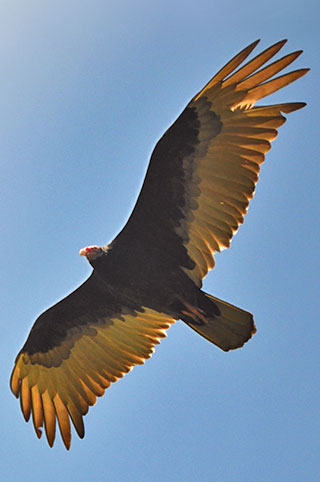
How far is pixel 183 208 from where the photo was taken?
6375 mm

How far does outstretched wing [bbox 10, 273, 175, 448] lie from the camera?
714 centimetres

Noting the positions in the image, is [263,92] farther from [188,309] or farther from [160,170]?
[188,309]

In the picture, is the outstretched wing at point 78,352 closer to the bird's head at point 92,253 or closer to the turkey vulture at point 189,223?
the turkey vulture at point 189,223

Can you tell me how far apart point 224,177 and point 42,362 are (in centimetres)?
310

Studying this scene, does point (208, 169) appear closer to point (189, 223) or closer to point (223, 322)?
point (189, 223)

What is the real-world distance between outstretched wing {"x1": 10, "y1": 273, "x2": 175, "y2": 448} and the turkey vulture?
0.05 feet

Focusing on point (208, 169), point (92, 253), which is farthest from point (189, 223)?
point (92, 253)

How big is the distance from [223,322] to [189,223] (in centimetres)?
104

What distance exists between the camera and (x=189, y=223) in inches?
252

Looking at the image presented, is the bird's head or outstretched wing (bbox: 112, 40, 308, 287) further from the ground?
outstretched wing (bbox: 112, 40, 308, 287)

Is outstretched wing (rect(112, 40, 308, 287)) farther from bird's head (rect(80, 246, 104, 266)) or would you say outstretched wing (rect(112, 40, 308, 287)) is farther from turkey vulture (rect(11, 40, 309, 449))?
bird's head (rect(80, 246, 104, 266))

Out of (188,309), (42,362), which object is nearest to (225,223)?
(188,309)

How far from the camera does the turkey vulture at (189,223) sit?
5.98m

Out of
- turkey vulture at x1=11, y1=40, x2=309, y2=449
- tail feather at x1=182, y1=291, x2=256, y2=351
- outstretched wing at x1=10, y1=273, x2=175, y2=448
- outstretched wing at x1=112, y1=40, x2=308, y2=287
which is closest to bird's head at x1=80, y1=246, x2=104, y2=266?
turkey vulture at x1=11, y1=40, x2=309, y2=449
